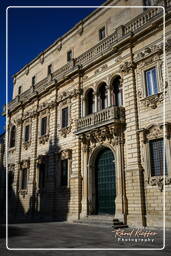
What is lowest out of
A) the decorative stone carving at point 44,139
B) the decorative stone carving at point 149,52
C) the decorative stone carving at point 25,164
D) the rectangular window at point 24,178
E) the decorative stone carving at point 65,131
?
the rectangular window at point 24,178

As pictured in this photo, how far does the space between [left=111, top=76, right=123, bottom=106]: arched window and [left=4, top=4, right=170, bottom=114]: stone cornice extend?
198cm

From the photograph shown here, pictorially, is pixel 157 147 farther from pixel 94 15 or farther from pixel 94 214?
pixel 94 15

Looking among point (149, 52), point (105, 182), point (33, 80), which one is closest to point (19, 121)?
point (33, 80)

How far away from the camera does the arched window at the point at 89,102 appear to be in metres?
19.0

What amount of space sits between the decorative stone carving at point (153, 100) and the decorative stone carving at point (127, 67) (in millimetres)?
2449

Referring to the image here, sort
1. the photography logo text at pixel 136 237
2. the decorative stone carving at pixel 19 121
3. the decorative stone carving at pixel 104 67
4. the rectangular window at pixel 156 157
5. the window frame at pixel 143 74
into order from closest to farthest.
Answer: the photography logo text at pixel 136 237 < the rectangular window at pixel 156 157 < the window frame at pixel 143 74 < the decorative stone carving at pixel 104 67 < the decorative stone carving at pixel 19 121

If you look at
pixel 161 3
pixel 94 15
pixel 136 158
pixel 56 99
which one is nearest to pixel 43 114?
pixel 56 99

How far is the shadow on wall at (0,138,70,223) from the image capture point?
61.9 ft

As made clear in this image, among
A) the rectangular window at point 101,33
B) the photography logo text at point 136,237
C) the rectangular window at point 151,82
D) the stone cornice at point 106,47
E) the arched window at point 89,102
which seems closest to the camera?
the photography logo text at point 136,237

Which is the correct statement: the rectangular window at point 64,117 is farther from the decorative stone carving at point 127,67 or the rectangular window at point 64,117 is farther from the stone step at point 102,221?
the stone step at point 102,221

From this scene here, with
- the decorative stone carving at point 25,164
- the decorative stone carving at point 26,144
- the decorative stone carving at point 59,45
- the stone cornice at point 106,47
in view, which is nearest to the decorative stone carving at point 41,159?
the decorative stone carving at point 25,164

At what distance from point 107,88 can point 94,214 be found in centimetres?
863

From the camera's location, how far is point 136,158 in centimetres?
1429

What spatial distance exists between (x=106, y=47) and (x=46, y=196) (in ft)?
40.9
